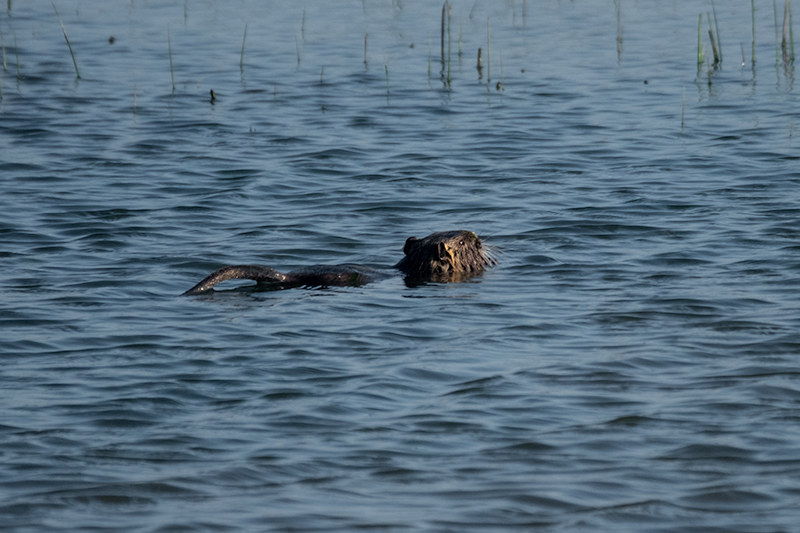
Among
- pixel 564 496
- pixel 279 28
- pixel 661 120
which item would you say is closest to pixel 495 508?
pixel 564 496

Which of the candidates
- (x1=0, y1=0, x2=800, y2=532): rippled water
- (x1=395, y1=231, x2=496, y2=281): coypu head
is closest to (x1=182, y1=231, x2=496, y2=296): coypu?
(x1=395, y1=231, x2=496, y2=281): coypu head

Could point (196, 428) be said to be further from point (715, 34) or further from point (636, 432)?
point (715, 34)

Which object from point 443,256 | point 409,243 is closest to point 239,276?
point 409,243

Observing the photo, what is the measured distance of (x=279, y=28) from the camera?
22.5m

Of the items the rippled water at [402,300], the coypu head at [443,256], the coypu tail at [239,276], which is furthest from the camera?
the coypu head at [443,256]

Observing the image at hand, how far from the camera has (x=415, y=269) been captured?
900 centimetres

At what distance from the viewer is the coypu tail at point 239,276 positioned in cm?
828

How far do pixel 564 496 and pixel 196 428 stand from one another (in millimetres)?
1997

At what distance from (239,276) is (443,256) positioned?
5.39 ft

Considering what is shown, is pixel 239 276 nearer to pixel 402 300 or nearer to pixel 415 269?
pixel 402 300

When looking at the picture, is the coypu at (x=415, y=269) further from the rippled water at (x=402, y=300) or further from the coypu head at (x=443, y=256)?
the rippled water at (x=402, y=300)

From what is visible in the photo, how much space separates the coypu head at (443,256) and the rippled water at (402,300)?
0.18m

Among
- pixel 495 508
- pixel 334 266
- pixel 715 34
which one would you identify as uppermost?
pixel 715 34

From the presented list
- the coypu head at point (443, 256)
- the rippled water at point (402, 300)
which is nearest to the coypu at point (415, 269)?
the coypu head at point (443, 256)
